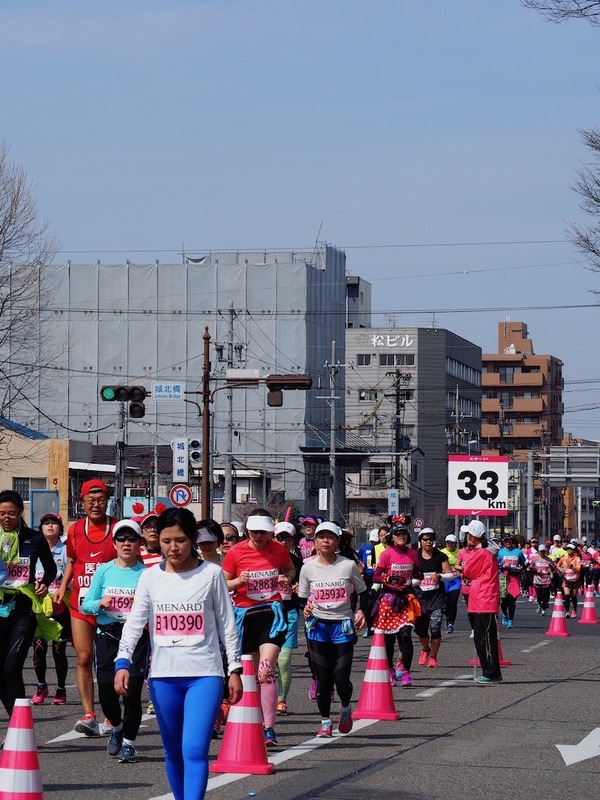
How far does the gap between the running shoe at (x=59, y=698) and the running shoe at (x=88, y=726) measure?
277cm

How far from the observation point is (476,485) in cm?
2077

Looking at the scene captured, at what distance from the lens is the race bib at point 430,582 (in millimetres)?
19391

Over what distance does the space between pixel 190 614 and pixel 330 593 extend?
4634 mm

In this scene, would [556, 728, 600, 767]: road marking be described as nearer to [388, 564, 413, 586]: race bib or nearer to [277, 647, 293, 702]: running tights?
[277, 647, 293, 702]: running tights

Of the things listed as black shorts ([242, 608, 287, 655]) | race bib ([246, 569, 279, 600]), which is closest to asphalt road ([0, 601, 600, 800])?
black shorts ([242, 608, 287, 655])

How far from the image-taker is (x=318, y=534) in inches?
476

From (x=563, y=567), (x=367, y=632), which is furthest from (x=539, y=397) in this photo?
(x=367, y=632)

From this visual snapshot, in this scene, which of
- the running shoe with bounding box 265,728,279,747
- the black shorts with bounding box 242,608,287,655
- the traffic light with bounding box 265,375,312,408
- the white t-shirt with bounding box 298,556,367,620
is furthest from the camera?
the traffic light with bounding box 265,375,312,408

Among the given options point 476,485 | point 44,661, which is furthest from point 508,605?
point 44,661

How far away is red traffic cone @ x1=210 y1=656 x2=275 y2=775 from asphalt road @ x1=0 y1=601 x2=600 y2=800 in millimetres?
169

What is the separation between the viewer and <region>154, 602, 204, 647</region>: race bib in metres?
7.43

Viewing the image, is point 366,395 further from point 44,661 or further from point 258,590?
point 258,590

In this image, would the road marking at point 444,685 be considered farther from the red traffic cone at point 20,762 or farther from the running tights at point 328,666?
the red traffic cone at point 20,762

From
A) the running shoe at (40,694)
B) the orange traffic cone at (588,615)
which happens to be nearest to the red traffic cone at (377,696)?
the running shoe at (40,694)
